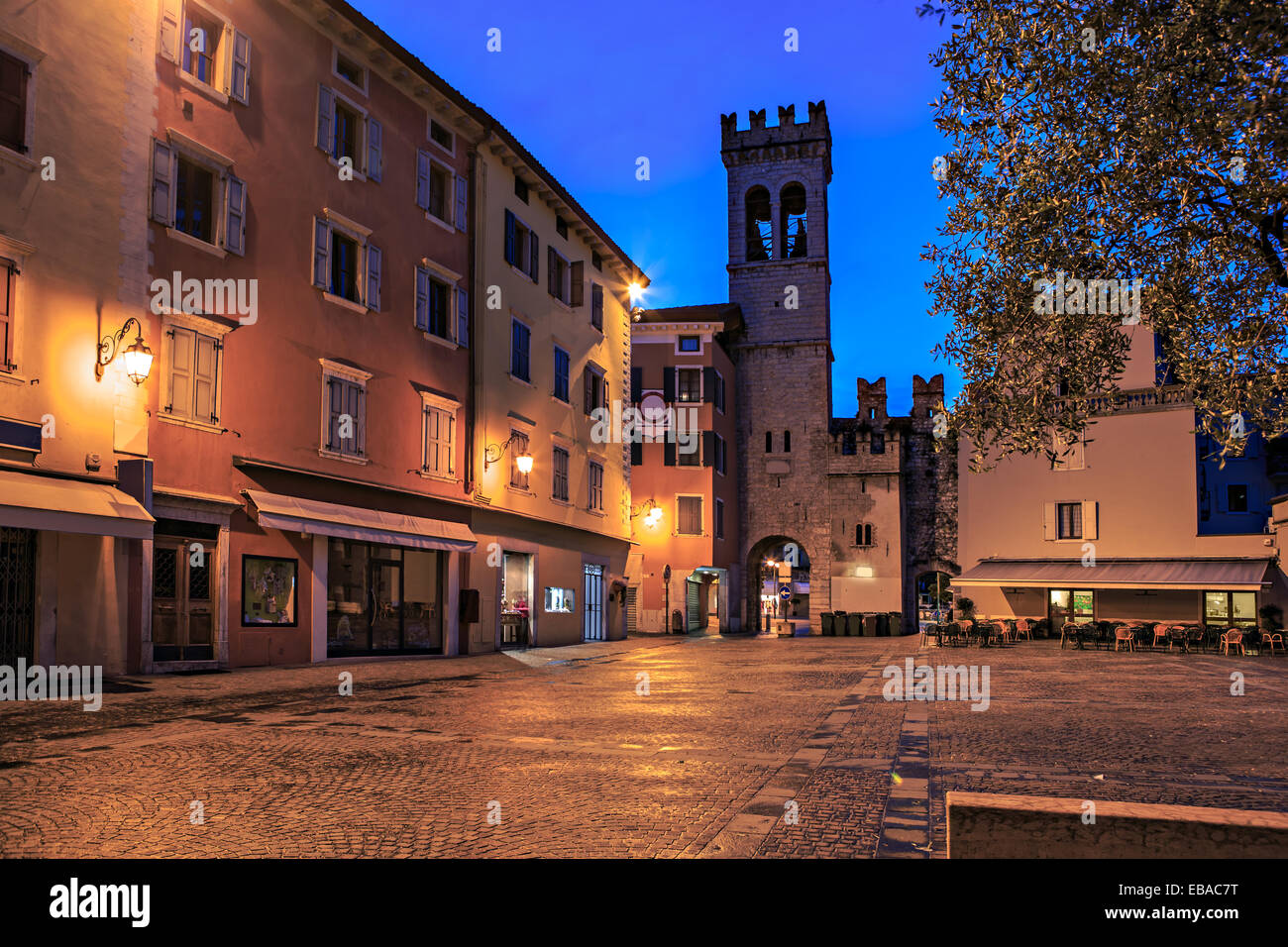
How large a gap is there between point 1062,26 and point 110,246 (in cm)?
1315

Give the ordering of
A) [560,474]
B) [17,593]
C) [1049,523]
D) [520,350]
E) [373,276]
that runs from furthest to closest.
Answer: [1049,523]
[560,474]
[520,350]
[373,276]
[17,593]

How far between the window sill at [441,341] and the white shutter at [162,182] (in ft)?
23.5

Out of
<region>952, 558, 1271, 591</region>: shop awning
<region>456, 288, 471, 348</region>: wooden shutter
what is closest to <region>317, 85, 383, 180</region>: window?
<region>456, 288, 471, 348</region>: wooden shutter

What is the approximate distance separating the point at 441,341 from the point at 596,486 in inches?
426

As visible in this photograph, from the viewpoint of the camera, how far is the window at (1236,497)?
1807 inches

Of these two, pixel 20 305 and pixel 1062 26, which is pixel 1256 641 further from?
pixel 20 305

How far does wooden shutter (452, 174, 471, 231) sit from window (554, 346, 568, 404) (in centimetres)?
596

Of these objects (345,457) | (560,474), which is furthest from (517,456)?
(345,457)

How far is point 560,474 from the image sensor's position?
96.4 feet

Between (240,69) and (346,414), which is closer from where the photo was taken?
(240,69)

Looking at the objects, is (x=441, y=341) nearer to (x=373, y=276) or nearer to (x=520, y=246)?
(x=373, y=276)

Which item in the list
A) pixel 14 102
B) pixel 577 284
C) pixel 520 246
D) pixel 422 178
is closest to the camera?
pixel 14 102

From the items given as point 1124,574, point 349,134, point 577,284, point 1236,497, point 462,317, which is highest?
point 349,134

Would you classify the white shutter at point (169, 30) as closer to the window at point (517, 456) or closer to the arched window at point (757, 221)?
the window at point (517, 456)
